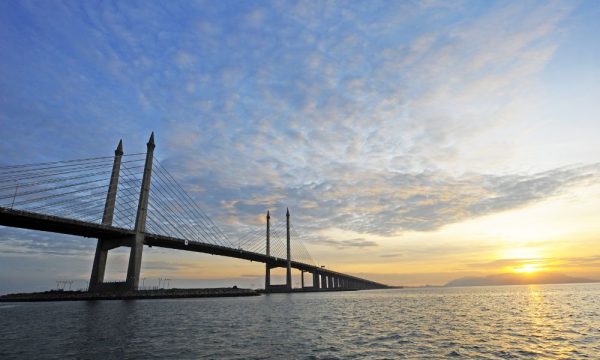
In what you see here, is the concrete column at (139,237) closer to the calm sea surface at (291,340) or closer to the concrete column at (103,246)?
the concrete column at (103,246)

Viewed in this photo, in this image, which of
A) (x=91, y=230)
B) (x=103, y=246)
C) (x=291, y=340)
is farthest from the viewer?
(x=103, y=246)

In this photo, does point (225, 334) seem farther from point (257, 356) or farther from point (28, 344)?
point (28, 344)

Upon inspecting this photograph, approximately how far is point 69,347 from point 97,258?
2279 inches

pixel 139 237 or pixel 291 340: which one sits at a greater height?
pixel 139 237

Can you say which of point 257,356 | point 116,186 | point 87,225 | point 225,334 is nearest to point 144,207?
point 116,186

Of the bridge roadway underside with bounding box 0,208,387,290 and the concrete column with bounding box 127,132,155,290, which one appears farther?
the concrete column with bounding box 127,132,155,290

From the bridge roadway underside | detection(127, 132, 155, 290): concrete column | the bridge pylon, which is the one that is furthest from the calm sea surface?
the bridge pylon

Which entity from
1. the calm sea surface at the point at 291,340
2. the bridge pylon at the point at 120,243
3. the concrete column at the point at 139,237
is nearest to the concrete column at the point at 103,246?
the bridge pylon at the point at 120,243

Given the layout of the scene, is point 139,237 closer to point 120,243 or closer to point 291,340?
point 120,243

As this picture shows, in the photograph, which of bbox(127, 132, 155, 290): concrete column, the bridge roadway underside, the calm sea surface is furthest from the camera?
bbox(127, 132, 155, 290): concrete column

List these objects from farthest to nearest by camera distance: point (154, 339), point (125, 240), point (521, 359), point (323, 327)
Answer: point (125, 240)
point (323, 327)
point (154, 339)
point (521, 359)

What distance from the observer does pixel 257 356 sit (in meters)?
18.1

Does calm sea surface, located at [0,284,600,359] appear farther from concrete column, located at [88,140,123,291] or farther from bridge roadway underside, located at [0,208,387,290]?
concrete column, located at [88,140,123,291]

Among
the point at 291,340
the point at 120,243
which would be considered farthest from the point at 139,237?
the point at 291,340
